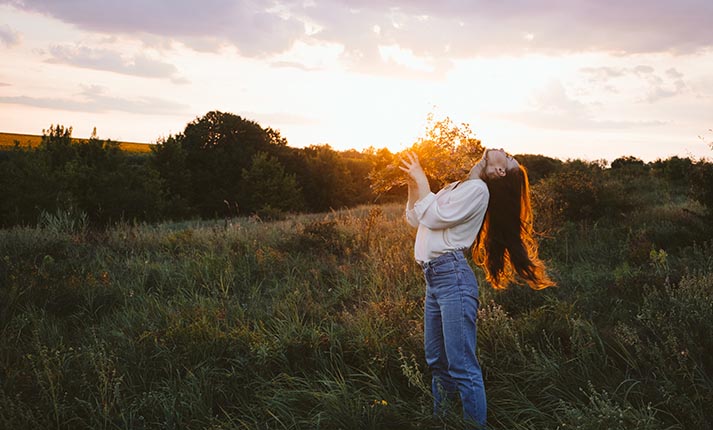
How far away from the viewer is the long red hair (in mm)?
3309

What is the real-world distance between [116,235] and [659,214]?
416 inches

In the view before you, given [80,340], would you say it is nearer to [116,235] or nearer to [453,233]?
[453,233]

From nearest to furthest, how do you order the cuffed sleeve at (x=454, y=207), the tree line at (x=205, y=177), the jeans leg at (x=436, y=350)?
the cuffed sleeve at (x=454, y=207) < the jeans leg at (x=436, y=350) < the tree line at (x=205, y=177)

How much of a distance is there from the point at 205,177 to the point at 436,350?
115 ft

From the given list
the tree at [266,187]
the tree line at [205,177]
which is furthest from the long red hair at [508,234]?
the tree at [266,187]

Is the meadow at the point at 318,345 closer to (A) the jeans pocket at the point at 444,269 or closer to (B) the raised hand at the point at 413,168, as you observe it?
(A) the jeans pocket at the point at 444,269

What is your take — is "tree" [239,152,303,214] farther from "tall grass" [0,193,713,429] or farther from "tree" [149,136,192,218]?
"tall grass" [0,193,713,429]

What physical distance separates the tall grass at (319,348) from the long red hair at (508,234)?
567 millimetres

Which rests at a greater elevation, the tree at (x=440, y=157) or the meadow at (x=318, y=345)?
the tree at (x=440, y=157)

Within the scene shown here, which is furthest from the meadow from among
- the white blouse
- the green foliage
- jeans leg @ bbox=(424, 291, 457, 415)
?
the green foliage

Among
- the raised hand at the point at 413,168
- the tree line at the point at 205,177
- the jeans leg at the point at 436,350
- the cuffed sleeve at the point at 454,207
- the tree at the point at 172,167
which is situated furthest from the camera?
the tree at the point at 172,167

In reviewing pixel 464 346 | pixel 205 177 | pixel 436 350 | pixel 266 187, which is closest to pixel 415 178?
pixel 464 346

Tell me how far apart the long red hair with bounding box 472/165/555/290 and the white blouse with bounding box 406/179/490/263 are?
32cm

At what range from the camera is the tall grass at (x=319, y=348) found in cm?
334
